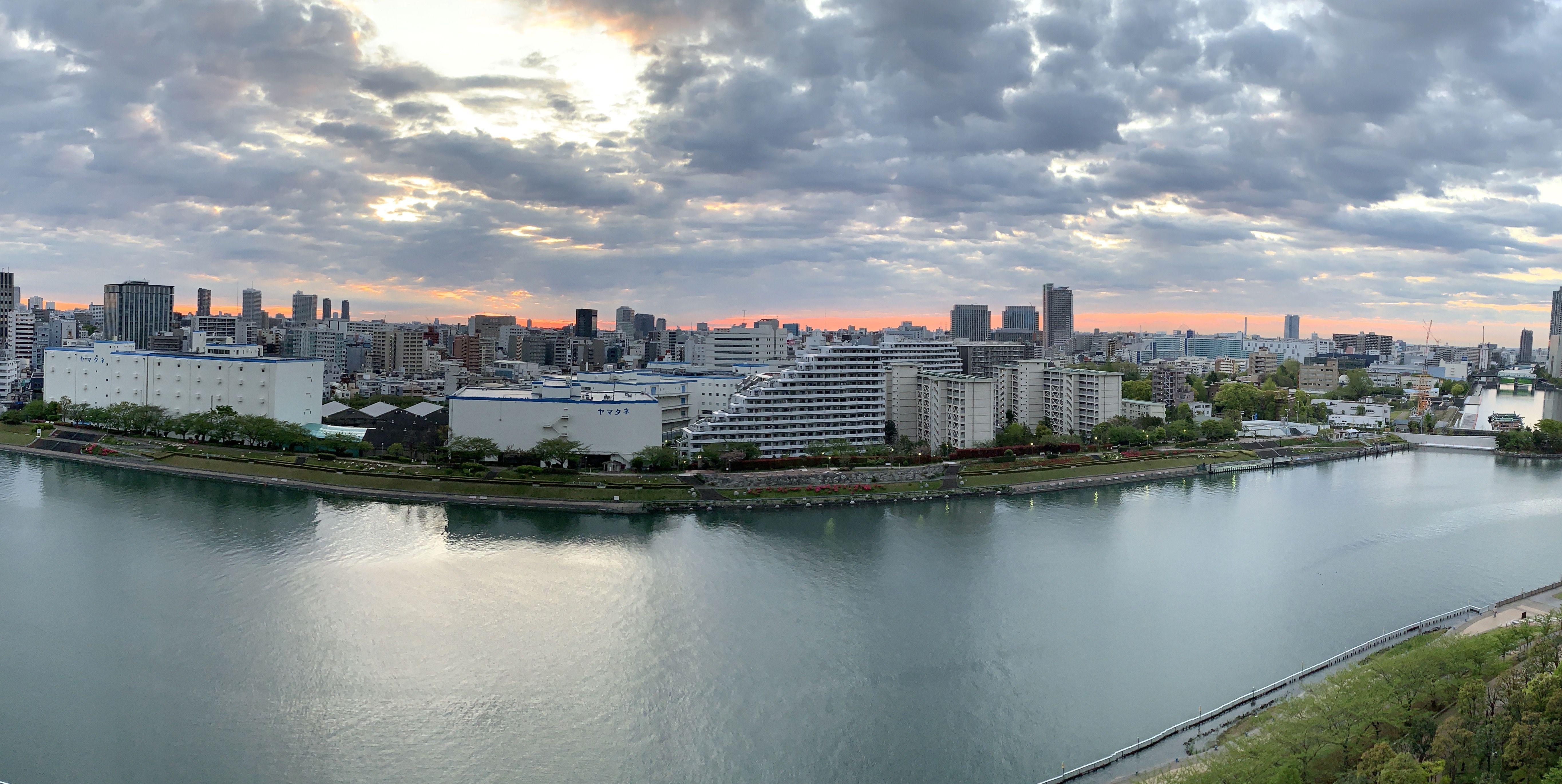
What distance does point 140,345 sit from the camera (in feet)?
127

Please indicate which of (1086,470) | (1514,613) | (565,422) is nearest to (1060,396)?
(1086,470)

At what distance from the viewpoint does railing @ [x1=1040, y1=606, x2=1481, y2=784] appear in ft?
19.6

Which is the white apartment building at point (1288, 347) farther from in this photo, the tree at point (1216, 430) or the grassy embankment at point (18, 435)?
the grassy embankment at point (18, 435)

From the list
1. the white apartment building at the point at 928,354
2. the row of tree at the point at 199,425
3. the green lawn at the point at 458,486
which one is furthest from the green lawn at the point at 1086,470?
the row of tree at the point at 199,425

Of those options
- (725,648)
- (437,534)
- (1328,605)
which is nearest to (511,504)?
(437,534)

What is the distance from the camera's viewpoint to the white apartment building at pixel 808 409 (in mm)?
16797

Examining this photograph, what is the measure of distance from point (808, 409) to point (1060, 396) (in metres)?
8.23

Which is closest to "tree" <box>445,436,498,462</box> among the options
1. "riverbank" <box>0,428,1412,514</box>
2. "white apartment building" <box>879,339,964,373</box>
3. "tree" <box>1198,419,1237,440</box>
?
"riverbank" <box>0,428,1412,514</box>

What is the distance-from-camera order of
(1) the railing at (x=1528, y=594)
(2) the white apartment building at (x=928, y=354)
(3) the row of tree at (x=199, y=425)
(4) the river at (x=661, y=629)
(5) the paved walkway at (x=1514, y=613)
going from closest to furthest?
1. (4) the river at (x=661, y=629)
2. (5) the paved walkway at (x=1514, y=613)
3. (1) the railing at (x=1528, y=594)
4. (3) the row of tree at (x=199, y=425)
5. (2) the white apartment building at (x=928, y=354)

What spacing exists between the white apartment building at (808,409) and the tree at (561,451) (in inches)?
82.1

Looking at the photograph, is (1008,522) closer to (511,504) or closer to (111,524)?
(511,504)

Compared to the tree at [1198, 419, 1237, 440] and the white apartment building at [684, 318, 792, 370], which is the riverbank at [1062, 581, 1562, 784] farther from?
the white apartment building at [684, 318, 792, 370]

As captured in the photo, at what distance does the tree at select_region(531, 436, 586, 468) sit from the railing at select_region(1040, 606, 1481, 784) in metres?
11.5

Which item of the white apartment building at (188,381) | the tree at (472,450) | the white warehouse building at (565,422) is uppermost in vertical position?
the white apartment building at (188,381)
